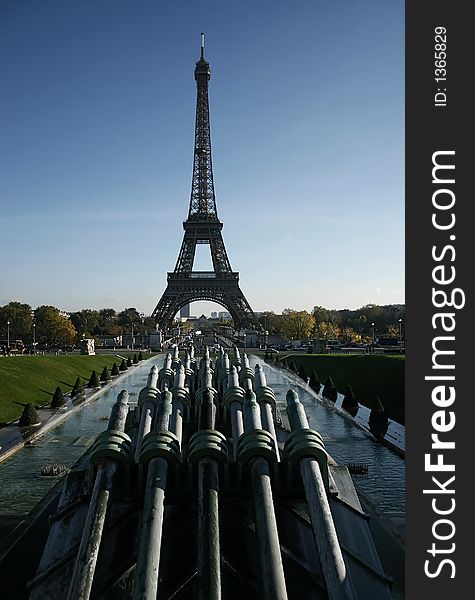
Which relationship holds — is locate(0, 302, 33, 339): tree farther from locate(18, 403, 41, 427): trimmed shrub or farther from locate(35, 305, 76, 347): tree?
locate(18, 403, 41, 427): trimmed shrub

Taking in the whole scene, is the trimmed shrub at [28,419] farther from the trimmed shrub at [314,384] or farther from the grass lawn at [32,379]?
the trimmed shrub at [314,384]

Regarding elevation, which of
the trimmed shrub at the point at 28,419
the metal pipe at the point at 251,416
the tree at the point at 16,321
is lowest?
the trimmed shrub at the point at 28,419

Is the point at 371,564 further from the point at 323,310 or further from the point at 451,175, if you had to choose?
the point at 323,310

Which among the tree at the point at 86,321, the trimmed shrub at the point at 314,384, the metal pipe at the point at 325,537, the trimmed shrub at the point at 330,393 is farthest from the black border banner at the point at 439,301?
the tree at the point at 86,321

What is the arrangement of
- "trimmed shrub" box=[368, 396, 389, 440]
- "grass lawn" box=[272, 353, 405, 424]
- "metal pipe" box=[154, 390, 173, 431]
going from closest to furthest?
"metal pipe" box=[154, 390, 173, 431]
"trimmed shrub" box=[368, 396, 389, 440]
"grass lawn" box=[272, 353, 405, 424]

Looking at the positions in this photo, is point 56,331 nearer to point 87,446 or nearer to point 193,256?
point 193,256

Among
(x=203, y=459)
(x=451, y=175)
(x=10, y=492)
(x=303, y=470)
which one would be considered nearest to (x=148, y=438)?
(x=203, y=459)

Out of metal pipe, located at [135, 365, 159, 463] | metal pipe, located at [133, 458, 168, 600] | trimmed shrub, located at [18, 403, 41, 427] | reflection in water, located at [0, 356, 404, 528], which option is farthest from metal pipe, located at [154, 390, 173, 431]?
trimmed shrub, located at [18, 403, 41, 427]
